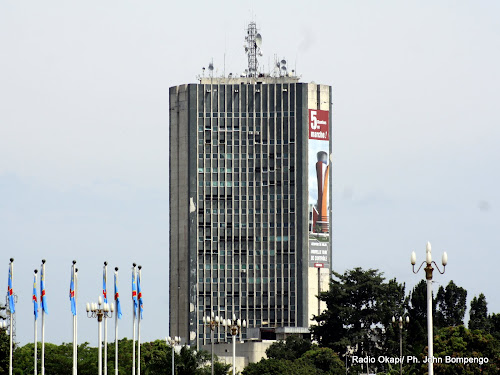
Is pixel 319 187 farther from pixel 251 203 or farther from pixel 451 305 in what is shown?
pixel 451 305

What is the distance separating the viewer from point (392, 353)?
14750cm

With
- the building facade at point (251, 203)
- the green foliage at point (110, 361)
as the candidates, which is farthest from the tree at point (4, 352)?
the building facade at point (251, 203)

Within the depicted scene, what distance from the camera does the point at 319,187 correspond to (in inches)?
7092

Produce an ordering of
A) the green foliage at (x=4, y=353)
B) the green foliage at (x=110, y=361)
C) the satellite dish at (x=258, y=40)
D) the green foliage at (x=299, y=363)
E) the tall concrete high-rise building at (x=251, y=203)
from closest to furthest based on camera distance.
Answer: the green foliage at (x=4, y=353) < the green foliage at (x=299, y=363) < the green foliage at (x=110, y=361) < the tall concrete high-rise building at (x=251, y=203) < the satellite dish at (x=258, y=40)

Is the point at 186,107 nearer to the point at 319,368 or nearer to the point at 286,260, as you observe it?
the point at 286,260

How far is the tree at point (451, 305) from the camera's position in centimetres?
14462

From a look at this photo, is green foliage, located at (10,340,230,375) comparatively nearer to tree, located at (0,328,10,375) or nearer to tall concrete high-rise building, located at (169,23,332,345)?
tree, located at (0,328,10,375)

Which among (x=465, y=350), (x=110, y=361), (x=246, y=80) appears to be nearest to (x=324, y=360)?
(x=110, y=361)

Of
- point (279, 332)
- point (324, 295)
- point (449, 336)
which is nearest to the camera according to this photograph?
point (449, 336)

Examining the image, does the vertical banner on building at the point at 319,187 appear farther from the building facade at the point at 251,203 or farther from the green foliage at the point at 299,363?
the green foliage at the point at 299,363

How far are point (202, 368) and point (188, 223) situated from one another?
54.6 meters

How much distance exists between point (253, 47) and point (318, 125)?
16542 mm

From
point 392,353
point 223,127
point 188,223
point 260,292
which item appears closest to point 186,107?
point 223,127

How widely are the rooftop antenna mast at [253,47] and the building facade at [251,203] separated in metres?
5.45
